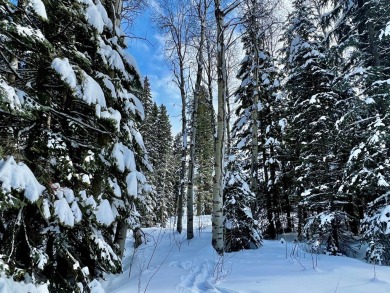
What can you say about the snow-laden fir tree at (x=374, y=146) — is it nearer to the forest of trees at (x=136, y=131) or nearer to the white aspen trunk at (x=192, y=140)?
the forest of trees at (x=136, y=131)

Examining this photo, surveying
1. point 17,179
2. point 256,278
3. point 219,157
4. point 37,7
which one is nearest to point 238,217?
point 219,157

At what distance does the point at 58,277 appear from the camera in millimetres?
4191

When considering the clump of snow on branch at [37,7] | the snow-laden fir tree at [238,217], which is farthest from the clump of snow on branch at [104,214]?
the snow-laden fir tree at [238,217]

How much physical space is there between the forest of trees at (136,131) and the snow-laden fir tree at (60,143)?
0.07 feet

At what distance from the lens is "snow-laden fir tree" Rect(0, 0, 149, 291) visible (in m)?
3.45

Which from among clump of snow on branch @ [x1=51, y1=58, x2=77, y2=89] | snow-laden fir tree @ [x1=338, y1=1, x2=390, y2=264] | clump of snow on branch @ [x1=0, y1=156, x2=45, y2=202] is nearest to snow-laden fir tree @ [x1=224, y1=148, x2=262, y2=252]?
snow-laden fir tree @ [x1=338, y1=1, x2=390, y2=264]

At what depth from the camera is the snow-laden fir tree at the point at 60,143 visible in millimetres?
3446

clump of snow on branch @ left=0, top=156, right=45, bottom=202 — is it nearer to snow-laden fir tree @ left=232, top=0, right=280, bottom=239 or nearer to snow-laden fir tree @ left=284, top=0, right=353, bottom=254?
snow-laden fir tree @ left=284, top=0, right=353, bottom=254

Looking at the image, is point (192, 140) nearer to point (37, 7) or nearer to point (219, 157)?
point (219, 157)

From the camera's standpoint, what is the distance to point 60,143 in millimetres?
4230

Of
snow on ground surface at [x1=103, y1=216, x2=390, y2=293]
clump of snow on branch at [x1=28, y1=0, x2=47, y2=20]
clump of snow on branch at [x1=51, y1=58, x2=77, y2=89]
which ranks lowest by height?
snow on ground surface at [x1=103, y1=216, x2=390, y2=293]

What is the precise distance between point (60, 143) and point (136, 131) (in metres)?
1.72

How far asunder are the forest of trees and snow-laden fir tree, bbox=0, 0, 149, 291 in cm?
2

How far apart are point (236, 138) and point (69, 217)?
13.5 meters
